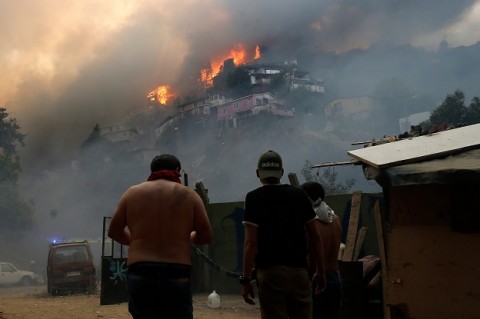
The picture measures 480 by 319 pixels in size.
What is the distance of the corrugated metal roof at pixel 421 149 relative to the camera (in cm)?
416

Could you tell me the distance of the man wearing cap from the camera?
11.2ft

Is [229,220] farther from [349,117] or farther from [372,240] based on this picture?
[349,117]

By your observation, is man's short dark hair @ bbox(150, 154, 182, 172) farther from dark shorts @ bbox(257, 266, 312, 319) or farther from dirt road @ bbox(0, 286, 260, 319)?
dirt road @ bbox(0, 286, 260, 319)

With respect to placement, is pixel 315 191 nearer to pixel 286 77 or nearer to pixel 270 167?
pixel 270 167

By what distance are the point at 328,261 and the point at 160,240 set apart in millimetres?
1606

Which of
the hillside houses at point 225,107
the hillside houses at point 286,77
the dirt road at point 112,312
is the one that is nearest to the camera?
the dirt road at point 112,312

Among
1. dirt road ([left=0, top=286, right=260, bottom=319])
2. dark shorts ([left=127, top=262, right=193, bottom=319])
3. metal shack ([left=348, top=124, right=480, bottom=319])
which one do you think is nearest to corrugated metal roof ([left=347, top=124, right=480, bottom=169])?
metal shack ([left=348, top=124, right=480, bottom=319])

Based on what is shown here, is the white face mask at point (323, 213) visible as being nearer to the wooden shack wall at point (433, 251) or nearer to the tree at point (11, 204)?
the wooden shack wall at point (433, 251)

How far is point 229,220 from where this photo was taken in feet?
38.8

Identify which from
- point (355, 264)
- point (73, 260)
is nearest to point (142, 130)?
point (73, 260)

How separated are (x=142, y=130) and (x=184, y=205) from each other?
86.9m

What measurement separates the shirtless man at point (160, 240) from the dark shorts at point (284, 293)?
478mm

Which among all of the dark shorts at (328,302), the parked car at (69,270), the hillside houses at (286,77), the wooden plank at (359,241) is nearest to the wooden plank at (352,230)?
the wooden plank at (359,241)

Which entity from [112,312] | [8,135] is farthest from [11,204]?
[112,312]
